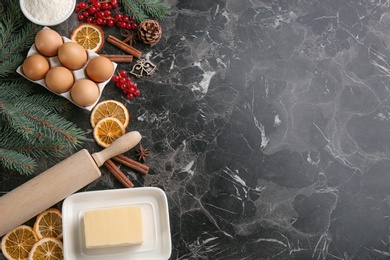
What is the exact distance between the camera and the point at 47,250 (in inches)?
59.1

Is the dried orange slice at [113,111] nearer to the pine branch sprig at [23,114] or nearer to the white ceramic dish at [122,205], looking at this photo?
the pine branch sprig at [23,114]

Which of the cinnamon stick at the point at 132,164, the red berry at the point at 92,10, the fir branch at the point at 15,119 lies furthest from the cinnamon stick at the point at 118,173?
the red berry at the point at 92,10

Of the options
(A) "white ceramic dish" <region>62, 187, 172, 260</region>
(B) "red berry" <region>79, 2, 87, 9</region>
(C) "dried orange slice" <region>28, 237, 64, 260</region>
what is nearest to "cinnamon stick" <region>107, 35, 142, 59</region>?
(B) "red berry" <region>79, 2, 87, 9</region>

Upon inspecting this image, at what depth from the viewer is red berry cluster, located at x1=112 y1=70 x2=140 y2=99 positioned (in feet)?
5.24

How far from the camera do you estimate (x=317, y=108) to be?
1674 millimetres

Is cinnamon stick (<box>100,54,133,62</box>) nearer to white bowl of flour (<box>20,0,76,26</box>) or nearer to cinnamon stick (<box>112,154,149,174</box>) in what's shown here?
white bowl of flour (<box>20,0,76,26</box>)

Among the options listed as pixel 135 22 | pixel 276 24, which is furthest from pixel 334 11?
pixel 135 22

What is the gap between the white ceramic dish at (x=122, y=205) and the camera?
58.6 inches

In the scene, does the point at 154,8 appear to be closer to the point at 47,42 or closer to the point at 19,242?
the point at 47,42

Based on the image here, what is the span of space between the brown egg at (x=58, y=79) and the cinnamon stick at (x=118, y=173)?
0.24m

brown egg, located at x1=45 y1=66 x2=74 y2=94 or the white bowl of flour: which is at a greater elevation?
the white bowl of flour

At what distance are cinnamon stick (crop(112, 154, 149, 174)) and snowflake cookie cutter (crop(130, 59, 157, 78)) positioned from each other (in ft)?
0.82

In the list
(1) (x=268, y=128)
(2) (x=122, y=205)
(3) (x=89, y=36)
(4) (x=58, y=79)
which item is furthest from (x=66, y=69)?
(1) (x=268, y=128)

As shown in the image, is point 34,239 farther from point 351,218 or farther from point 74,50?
point 351,218
